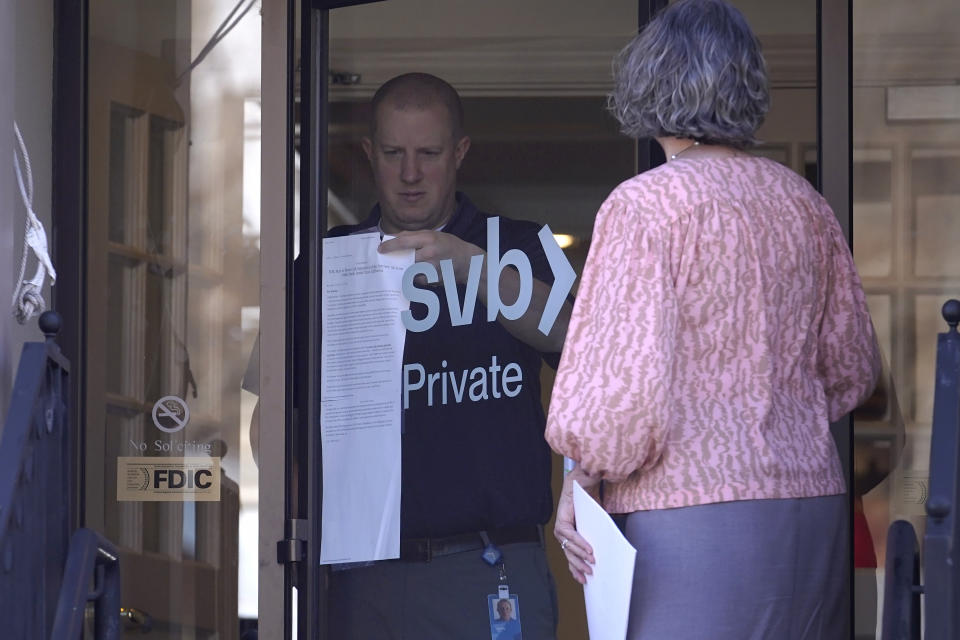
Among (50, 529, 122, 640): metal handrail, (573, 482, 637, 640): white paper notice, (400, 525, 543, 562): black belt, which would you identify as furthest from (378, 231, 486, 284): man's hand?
(573, 482, 637, 640): white paper notice

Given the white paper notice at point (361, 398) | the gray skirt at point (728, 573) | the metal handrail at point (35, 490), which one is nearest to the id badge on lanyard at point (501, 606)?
the white paper notice at point (361, 398)

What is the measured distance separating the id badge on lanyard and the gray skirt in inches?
65.9

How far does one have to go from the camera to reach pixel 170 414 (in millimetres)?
4418

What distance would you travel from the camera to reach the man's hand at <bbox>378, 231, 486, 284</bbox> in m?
4.25

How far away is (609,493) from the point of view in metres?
2.58

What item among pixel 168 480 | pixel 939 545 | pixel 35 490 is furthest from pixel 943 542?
pixel 168 480

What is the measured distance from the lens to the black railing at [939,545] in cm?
241

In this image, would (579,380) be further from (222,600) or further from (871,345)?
(222,600)

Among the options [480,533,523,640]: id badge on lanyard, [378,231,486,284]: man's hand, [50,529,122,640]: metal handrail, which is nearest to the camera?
[50,529,122,640]: metal handrail

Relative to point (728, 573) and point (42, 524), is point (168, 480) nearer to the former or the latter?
point (42, 524)

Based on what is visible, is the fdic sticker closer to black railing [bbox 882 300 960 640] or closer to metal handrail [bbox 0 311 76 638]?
metal handrail [bbox 0 311 76 638]

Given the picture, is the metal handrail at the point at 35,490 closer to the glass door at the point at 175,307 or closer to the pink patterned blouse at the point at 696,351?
the pink patterned blouse at the point at 696,351

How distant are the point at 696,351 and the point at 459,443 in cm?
179

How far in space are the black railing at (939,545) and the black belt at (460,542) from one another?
1.50 meters
